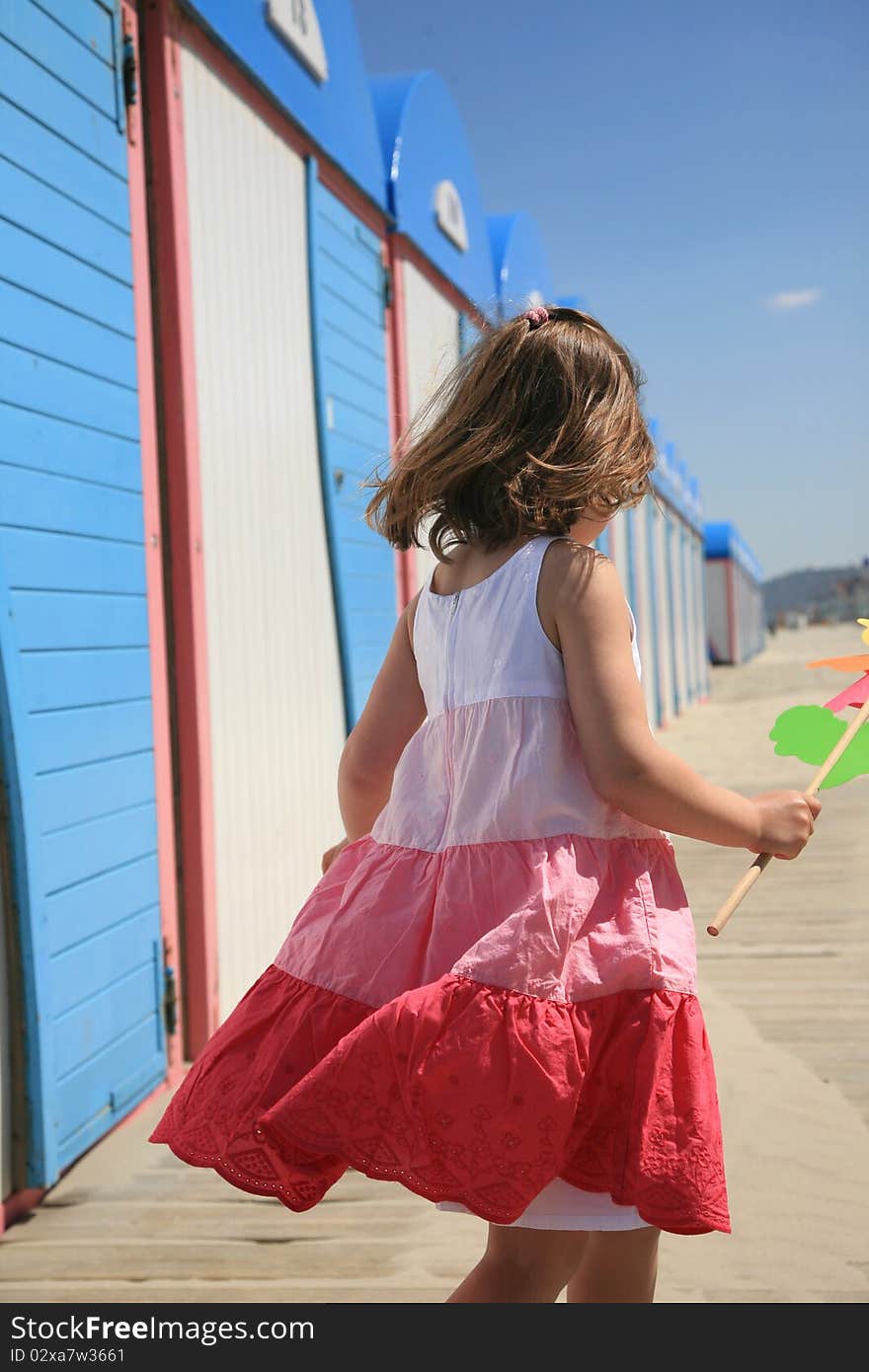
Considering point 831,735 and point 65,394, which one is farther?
point 65,394

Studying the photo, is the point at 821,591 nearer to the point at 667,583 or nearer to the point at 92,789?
the point at 667,583

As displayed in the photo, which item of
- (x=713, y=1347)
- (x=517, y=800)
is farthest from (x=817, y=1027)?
(x=517, y=800)

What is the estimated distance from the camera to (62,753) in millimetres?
2840

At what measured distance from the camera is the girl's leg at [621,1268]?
1530mm

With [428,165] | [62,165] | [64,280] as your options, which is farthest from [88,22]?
[428,165]

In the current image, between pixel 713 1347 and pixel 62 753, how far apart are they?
67.6 inches

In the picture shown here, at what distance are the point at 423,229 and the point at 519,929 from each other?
513cm

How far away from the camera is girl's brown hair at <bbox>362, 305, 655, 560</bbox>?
161cm

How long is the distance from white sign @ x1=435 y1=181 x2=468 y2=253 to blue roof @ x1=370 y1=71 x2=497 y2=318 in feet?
0.08

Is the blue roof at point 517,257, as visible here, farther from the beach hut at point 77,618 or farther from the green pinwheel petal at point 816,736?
the green pinwheel petal at point 816,736

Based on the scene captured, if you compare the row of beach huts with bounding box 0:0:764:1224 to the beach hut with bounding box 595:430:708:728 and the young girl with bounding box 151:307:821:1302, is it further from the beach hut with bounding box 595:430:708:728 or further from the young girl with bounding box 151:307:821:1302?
the beach hut with bounding box 595:430:708:728

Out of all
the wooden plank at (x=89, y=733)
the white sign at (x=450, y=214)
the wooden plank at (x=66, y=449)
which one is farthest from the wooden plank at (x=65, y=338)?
the white sign at (x=450, y=214)

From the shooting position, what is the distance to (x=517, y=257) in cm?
833

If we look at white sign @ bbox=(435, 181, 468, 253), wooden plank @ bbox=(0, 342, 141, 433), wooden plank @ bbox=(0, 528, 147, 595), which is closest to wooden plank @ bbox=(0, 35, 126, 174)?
wooden plank @ bbox=(0, 342, 141, 433)
